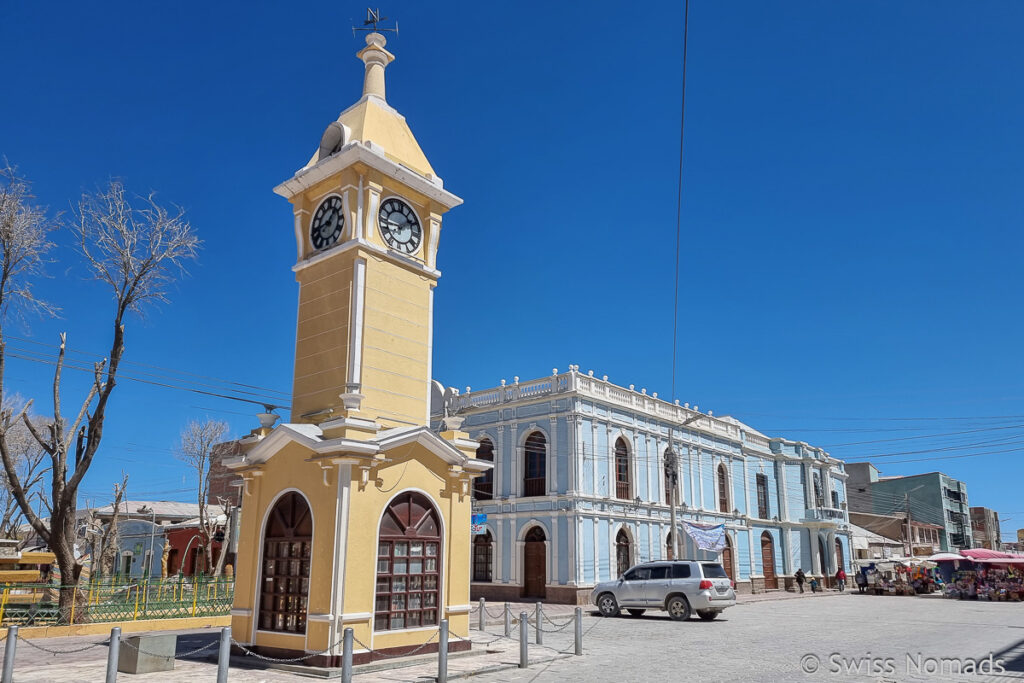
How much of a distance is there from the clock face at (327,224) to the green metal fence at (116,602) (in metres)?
10.3

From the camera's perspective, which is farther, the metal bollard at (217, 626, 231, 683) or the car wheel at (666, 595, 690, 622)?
the car wheel at (666, 595, 690, 622)

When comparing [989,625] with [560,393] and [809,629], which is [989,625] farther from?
[560,393]

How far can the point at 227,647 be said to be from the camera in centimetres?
930

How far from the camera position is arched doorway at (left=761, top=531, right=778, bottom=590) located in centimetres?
4053

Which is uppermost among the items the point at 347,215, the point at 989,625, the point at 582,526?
the point at 347,215

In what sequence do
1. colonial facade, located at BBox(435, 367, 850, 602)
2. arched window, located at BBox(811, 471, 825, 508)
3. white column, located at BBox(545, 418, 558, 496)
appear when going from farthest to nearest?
arched window, located at BBox(811, 471, 825, 508) < white column, located at BBox(545, 418, 558, 496) < colonial facade, located at BBox(435, 367, 850, 602)

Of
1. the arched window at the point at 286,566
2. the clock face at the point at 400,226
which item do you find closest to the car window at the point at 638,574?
the arched window at the point at 286,566

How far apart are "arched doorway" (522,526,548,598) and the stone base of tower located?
16082 millimetres

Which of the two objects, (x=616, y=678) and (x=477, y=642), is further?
(x=477, y=642)

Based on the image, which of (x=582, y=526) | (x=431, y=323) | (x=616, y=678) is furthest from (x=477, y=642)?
(x=582, y=526)

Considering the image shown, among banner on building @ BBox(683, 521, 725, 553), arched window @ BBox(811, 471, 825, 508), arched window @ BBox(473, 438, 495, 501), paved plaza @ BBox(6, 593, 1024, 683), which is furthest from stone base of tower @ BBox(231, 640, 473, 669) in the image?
arched window @ BBox(811, 471, 825, 508)

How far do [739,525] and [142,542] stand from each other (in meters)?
37.5

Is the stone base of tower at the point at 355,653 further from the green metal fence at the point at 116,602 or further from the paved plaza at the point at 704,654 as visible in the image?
the green metal fence at the point at 116,602

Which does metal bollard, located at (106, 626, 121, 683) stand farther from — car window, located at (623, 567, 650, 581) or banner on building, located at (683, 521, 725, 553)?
banner on building, located at (683, 521, 725, 553)
